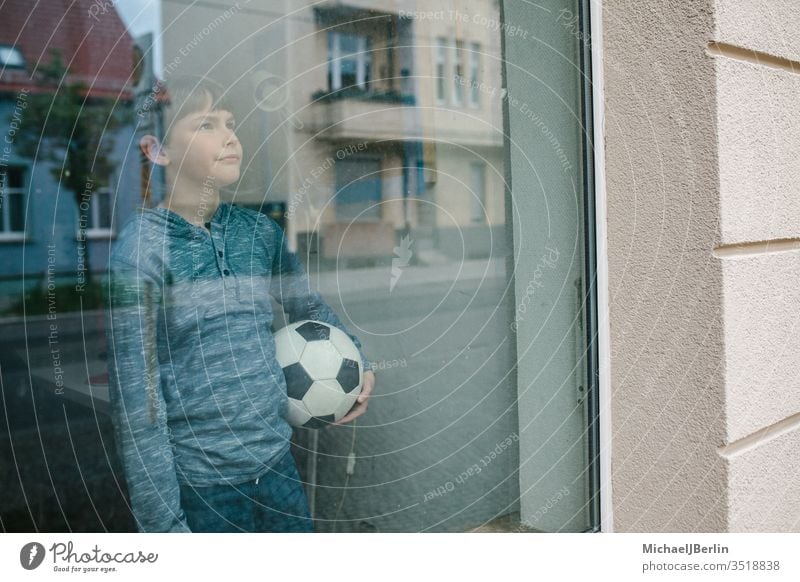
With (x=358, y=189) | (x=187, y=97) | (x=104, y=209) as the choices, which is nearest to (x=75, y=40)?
(x=187, y=97)

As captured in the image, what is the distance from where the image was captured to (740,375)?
6.90ft

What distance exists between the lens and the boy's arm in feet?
5.59

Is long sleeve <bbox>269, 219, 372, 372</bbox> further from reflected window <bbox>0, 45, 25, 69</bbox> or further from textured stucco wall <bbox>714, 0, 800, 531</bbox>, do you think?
textured stucco wall <bbox>714, 0, 800, 531</bbox>

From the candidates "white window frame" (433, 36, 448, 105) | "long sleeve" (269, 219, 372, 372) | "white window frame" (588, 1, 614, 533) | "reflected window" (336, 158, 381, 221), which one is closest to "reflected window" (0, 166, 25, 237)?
"long sleeve" (269, 219, 372, 372)

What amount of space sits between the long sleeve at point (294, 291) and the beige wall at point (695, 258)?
0.78 meters

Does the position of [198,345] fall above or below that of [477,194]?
below

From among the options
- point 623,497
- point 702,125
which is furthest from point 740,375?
point 702,125

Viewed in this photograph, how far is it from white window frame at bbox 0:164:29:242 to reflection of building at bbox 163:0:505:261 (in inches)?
18.0

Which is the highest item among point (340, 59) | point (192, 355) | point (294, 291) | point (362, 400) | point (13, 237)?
point (340, 59)

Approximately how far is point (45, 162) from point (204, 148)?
331mm

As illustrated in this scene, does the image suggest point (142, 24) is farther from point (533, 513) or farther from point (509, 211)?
point (533, 513)

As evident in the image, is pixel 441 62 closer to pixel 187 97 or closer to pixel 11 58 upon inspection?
pixel 187 97

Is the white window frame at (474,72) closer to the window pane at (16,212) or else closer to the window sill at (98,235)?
the window sill at (98,235)

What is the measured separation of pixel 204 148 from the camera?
5.89 ft
